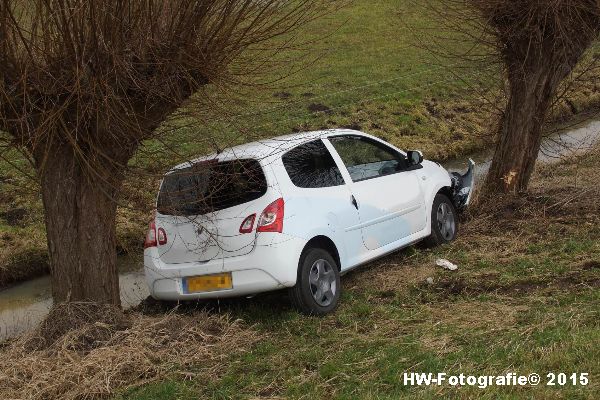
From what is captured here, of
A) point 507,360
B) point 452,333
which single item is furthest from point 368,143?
point 507,360

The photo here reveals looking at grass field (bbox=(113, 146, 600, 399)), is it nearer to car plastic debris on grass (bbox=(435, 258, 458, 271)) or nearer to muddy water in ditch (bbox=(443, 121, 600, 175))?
car plastic debris on grass (bbox=(435, 258, 458, 271))

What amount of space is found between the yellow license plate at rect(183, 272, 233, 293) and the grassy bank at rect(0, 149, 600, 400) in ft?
0.74

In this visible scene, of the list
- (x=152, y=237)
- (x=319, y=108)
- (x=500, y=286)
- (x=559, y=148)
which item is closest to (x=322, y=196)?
(x=152, y=237)

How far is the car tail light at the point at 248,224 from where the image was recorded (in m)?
6.68

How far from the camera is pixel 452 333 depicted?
220 inches

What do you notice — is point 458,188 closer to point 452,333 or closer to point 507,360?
point 452,333

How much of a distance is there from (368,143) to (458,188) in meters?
1.95

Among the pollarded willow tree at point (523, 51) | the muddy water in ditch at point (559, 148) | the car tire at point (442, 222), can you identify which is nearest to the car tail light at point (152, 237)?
the car tire at point (442, 222)

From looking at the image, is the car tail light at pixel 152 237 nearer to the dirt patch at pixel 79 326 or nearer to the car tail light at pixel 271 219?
the dirt patch at pixel 79 326

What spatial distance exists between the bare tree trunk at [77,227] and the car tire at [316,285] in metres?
1.63

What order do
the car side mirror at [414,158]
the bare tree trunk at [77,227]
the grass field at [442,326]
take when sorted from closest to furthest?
the grass field at [442,326], the bare tree trunk at [77,227], the car side mirror at [414,158]

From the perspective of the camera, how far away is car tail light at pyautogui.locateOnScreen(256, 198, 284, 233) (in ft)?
21.8

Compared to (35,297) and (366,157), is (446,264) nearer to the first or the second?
(366,157)

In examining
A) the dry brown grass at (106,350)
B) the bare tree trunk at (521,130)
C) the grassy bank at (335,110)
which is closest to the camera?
the dry brown grass at (106,350)
